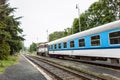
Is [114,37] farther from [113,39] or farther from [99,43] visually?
[99,43]

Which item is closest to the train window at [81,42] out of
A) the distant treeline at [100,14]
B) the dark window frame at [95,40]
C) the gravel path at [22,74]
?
the dark window frame at [95,40]

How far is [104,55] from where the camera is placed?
54.2 feet

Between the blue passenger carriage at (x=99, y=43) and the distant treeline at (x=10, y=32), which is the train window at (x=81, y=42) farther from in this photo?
the distant treeline at (x=10, y=32)

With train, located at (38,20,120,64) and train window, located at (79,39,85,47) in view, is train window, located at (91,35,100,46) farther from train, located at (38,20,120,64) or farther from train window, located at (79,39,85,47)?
train window, located at (79,39,85,47)

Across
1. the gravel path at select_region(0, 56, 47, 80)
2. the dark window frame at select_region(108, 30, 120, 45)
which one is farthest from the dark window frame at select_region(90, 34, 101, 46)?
the gravel path at select_region(0, 56, 47, 80)

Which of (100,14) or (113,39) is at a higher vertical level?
(100,14)

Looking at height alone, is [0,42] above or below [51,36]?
below

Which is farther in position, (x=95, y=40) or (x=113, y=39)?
(x=95, y=40)

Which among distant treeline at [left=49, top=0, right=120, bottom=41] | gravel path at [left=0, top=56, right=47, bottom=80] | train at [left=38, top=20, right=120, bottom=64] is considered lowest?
gravel path at [left=0, top=56, right=47, bottom=80]

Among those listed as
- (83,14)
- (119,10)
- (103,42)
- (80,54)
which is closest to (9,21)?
(80,54)

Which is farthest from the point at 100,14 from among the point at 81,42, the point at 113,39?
the point at 113,39

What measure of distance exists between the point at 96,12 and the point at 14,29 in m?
32.6

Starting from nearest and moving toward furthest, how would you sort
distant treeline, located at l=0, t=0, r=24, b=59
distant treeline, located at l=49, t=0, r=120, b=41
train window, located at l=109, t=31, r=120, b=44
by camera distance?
1. train window, located at l=109, t=31, r=120, b=44
2. distant treeline, located at l=0, t=0, r=24, b=59
3. distant treeline, located at l=49, t=0, r=120, b=41

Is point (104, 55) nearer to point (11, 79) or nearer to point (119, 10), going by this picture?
point (11, 79)
